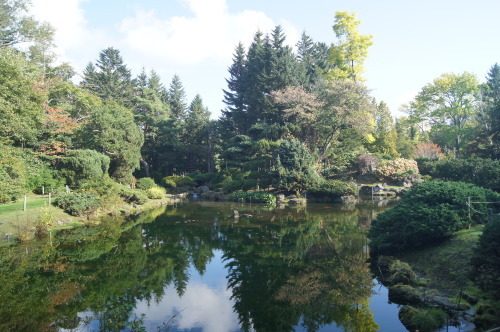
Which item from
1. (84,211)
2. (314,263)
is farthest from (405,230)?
(84,211)

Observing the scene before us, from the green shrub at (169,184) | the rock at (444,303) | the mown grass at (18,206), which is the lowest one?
the rock at (444,303)

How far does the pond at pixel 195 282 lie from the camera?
23.7 feet

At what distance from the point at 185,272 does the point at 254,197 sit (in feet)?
62.6

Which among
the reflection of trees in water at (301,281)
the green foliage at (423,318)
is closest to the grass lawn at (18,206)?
the reflection of trees in water at (301,281)

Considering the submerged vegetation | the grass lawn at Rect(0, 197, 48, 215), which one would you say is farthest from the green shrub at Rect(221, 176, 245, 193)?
the grass lawn at Rect(0, 197, 48, 215)

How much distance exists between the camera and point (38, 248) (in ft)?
43.7

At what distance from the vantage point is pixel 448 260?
361 inches

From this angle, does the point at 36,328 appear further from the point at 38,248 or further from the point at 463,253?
the point at 463,253

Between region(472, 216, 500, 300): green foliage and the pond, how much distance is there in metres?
2.01

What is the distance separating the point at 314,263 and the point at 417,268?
10.2 ft

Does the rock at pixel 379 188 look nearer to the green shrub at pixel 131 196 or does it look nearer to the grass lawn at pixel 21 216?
the green shrub at pixel 131 196

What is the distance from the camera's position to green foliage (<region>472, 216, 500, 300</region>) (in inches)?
270

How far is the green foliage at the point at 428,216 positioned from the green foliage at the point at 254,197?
17320mm

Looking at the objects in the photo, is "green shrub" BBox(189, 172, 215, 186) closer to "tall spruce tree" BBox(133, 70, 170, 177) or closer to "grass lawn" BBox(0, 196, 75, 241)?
"tall spruce tree" BBox(133, 70, 170, 177)
